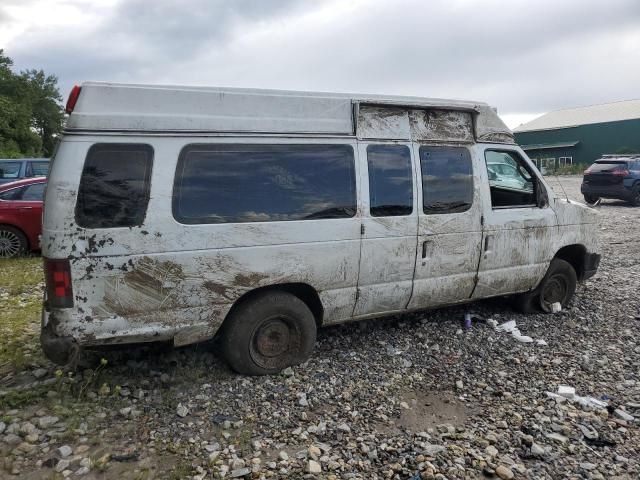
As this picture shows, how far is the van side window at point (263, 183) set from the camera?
3.85 meters

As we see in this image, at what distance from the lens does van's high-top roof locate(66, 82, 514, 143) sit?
362 centimetres

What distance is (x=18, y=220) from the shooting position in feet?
30.4

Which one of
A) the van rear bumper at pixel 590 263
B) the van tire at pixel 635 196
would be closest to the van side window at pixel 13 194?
the van rear bumper at pixel 590 263

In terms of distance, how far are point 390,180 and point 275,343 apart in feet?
5.99

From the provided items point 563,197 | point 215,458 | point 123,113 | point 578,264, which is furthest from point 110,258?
point 578,264

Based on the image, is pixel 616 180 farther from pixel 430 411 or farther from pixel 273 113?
pixel 273 113

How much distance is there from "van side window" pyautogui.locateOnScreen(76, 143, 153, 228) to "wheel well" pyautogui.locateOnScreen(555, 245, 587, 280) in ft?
16.2

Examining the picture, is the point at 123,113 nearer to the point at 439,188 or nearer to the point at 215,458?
the point at 215,458

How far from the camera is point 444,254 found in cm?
490

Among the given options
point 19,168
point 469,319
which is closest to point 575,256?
point 469,319

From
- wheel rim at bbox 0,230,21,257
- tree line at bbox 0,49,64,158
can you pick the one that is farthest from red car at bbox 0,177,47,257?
tree line at bbox 0,49,64,158

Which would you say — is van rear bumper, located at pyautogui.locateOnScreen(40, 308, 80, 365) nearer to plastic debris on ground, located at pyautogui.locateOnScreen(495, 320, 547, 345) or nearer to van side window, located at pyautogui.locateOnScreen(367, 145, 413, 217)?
van side window, located at pyautogui.locateOnScreen(367, 145, 413, 217)

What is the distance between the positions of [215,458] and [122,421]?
35.4 inches

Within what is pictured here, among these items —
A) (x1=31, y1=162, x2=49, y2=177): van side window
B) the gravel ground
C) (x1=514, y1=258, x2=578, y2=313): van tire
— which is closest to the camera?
the gravel ground
